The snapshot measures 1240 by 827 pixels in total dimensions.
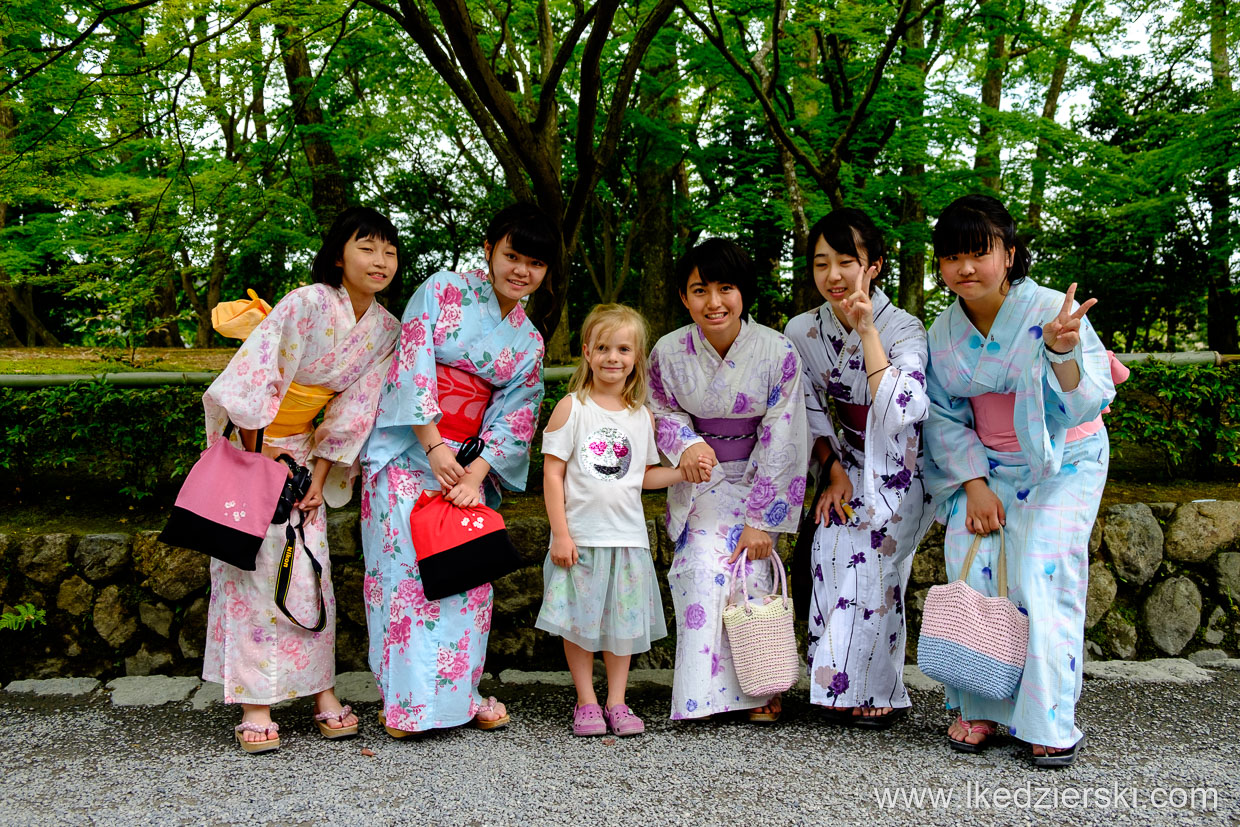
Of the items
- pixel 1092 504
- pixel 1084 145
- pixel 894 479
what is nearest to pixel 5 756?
pixel 894 479

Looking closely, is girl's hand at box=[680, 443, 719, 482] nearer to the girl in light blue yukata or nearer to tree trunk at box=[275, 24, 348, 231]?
the girl in light blue yukata

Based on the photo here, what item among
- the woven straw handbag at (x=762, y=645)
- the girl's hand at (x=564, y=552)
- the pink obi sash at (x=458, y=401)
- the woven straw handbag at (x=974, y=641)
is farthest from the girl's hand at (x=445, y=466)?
the woven straw handbag at (x=974, y=641)

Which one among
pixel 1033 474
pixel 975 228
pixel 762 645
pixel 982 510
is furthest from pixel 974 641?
pixel 975 228

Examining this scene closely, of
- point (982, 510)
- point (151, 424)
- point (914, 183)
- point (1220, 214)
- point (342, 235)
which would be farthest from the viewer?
point (1220, 214)

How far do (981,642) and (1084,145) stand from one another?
5.67m

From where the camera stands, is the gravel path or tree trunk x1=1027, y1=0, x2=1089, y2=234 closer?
the gravel path

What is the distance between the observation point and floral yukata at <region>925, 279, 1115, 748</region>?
9.70 feet

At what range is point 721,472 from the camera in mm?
3553

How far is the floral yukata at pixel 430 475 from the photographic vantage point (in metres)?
3.26

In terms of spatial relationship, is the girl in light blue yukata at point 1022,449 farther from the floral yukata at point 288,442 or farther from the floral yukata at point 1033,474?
the floral yukata at point 288,442

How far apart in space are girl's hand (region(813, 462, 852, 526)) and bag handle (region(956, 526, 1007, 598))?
48 cm

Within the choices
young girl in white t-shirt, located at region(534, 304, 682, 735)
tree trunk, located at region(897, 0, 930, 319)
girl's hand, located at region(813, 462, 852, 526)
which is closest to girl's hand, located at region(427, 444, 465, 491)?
young girl in white t-shirt, located at region(534, 304, 682, 735)

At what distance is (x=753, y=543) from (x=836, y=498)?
42cm

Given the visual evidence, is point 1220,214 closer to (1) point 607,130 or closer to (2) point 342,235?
(1) point 607,130
